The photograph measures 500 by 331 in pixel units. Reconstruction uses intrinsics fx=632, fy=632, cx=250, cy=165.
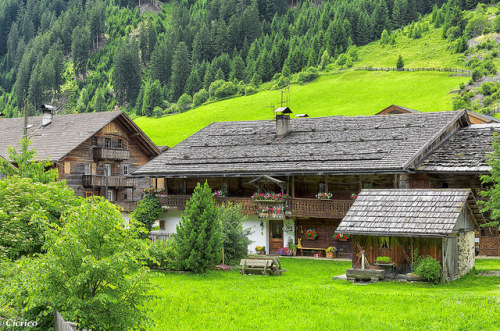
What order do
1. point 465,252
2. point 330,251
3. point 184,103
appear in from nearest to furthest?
point 465,252, point 330,251, point 184,103

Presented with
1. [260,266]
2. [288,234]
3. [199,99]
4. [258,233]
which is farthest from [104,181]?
[199,99]

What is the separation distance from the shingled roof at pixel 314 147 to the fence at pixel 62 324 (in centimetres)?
2343

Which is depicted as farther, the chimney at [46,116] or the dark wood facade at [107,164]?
the chimney at [46,116]

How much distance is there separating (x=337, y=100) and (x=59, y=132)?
6118 centimetres

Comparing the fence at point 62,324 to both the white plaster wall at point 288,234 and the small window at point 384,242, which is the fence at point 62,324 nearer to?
the small window at point 384,242

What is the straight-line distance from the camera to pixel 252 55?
161 metres

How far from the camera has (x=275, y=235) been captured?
38938 millimetres

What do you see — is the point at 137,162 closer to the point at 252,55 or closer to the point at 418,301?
the point at 418,301

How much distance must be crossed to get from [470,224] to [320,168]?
10353 millimetres

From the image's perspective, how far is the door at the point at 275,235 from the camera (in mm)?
38500

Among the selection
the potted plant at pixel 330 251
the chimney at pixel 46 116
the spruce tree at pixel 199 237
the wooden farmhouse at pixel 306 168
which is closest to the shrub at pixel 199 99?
the chimney at pixel 46 116

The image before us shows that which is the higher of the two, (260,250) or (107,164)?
(107,164)

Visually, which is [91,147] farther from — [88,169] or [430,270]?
[430,270]

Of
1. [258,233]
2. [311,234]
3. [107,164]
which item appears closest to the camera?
[311,234]
